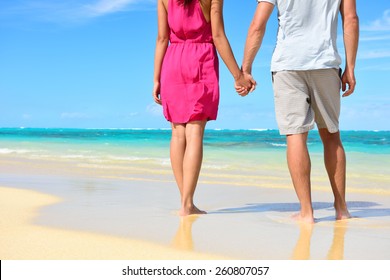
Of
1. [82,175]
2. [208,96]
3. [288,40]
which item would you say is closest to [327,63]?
[288,40]

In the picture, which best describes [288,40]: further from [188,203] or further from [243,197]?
[243,197]

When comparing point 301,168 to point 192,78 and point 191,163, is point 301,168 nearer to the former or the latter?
point 191,163

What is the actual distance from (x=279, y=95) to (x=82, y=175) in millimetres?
4066

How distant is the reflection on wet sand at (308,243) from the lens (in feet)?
8.99

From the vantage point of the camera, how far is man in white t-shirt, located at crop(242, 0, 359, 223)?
11.7ft

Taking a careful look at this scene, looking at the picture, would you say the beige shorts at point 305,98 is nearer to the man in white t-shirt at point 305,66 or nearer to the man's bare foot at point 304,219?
the man in white t-shirt at point 305,66

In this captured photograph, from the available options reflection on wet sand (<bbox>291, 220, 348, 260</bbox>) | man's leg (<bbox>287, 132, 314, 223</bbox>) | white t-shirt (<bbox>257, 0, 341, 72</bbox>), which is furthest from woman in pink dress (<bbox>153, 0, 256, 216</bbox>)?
reflection on wet sand (<bbox>291, 220, 348, 260</bbox>)

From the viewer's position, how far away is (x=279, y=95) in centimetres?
364

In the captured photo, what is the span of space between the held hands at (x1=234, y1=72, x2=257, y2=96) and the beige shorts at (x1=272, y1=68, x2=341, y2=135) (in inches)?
7.2

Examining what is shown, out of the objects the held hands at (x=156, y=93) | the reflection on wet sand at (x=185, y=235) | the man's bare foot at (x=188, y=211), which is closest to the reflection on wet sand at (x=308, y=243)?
the reflection on wet sand at (x=185, y=235)

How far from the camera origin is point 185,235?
318 cm

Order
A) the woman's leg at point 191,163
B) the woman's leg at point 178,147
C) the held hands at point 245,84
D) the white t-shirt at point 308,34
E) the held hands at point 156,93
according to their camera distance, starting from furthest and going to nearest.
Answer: the held hands at point 156,93
the woman's leg at point 178,147
the woman's leg at point 191,163
the held hands at point 245,84
the white t-shirt at point 308,34

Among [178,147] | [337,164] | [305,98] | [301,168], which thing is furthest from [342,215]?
[178,147]

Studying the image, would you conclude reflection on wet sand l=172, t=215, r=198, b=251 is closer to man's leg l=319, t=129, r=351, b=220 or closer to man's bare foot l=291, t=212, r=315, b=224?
man's bare foot l=291, t=212, r=315, b=224
